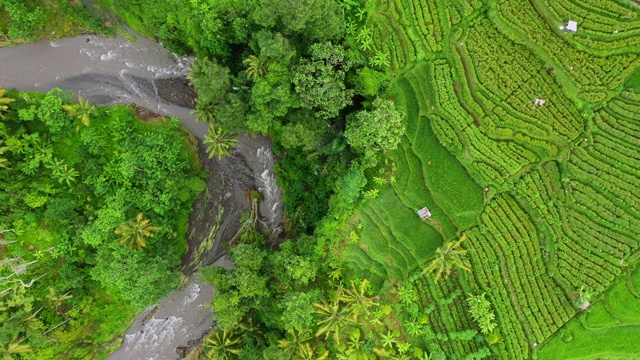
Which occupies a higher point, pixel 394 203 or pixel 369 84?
pixel 369 84

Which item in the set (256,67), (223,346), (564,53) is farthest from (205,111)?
(564,53)

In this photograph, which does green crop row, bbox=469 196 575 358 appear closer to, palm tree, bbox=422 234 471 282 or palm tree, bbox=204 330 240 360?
palm tree, bbox=422 234 471 282

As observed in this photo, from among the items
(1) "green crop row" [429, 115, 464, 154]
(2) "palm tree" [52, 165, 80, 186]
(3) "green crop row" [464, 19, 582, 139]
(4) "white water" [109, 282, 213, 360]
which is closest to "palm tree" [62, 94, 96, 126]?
(2) "palm tree" [52, 165, 80, 186]

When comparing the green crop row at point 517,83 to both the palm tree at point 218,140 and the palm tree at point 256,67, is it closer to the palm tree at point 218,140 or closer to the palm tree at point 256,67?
the palm tree at point 256,67

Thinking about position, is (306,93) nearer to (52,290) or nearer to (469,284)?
(469,284)

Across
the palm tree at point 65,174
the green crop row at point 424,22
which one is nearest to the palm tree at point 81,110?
the palm tree at point 65,174

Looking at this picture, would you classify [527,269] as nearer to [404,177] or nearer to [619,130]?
[404,177]

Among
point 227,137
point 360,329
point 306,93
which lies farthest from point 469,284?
point 227,137
